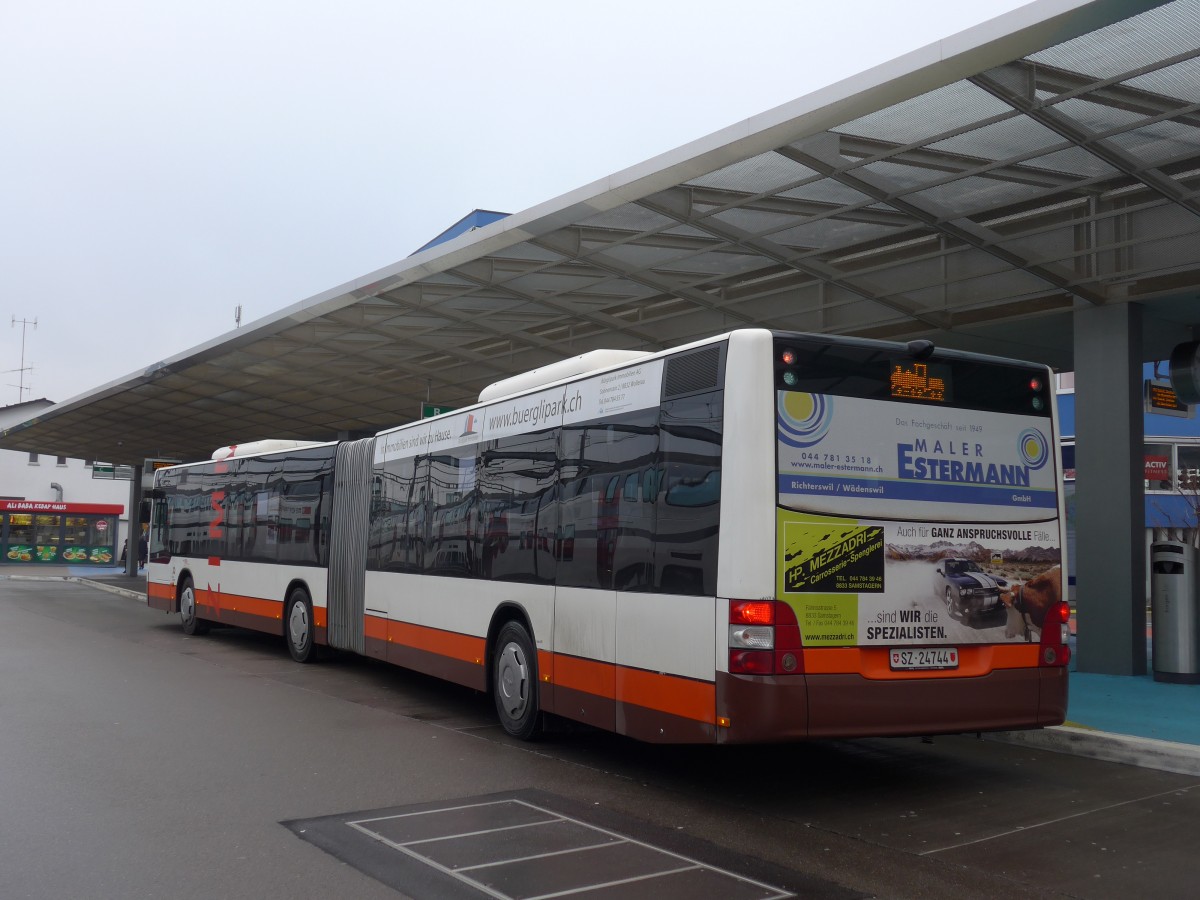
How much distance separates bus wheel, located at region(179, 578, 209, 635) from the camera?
19.8 meters

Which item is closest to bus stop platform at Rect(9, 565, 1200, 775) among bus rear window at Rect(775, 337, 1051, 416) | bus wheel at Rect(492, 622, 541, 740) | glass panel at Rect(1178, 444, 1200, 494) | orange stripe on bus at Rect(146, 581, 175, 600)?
bus rear window at Rect(775, 337, 1051, 416)

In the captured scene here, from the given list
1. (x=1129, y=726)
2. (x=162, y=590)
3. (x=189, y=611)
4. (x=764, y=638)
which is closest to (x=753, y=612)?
(x=764, y=638)

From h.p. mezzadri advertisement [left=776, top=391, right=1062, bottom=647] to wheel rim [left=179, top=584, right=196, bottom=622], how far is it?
15.4 metres

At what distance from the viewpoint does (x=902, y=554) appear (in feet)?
23.4

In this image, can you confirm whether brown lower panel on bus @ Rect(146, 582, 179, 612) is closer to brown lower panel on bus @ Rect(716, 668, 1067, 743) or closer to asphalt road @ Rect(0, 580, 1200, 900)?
asphalt road @ Rect(0, 580, 1200, 900)

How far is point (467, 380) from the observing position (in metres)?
23.9

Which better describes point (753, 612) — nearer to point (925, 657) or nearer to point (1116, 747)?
point (925, 657)

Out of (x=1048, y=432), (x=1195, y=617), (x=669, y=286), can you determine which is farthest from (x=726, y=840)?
(x=669, y=286)

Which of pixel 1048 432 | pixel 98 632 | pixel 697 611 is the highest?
pixel 1048 432

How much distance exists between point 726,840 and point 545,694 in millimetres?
2869

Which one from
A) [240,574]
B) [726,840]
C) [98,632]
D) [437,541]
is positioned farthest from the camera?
[98,632]

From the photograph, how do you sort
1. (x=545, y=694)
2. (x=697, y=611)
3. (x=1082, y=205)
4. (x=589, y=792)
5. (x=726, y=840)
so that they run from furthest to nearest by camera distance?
(x=1082, y=205), (x=545, y=694), (x=589, y=792), (x=697, y=611), (x=726, y=840)

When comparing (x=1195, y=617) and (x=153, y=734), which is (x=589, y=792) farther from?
(x=1195, y=617)

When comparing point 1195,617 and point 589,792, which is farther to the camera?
point 1195,617
